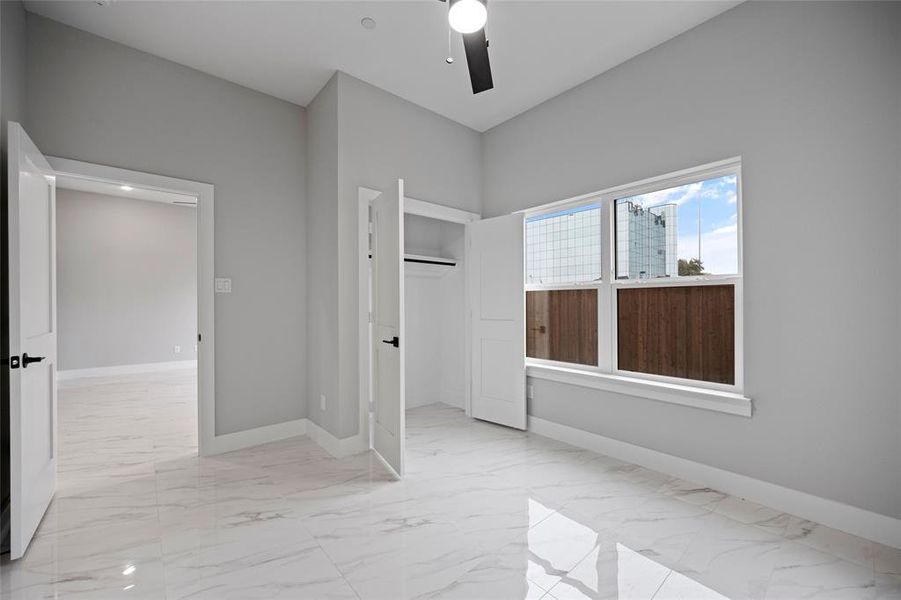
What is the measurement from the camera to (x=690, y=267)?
2877 mm

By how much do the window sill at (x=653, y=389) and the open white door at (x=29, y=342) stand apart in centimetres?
344

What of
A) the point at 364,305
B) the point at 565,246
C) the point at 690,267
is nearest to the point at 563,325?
the point at 565,246

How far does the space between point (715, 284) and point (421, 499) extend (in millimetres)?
2438

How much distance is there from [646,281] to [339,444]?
9.12ft

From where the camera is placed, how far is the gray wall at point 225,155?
8.95 ft

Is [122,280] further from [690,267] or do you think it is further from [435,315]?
[690,267]

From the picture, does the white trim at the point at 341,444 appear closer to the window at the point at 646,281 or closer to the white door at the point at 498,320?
the white door at the point at 498,320

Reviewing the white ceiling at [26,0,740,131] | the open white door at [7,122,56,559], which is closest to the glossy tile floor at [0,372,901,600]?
the open white door at [7,122,56,559]

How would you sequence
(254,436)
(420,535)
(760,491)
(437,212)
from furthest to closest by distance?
(437,212), (254,436), (760,491), (420,535)

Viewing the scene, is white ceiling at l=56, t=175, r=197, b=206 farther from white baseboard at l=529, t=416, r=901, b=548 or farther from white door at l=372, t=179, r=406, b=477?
white baseboard at l=529, t=416, r=901, b=548

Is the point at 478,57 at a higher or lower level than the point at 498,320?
higher

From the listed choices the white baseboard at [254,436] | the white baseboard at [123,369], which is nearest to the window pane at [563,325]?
the white baseboard at [254,436]

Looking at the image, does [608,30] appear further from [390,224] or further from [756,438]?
[756,438]

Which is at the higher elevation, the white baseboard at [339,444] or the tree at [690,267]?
the tree at [690,267]
